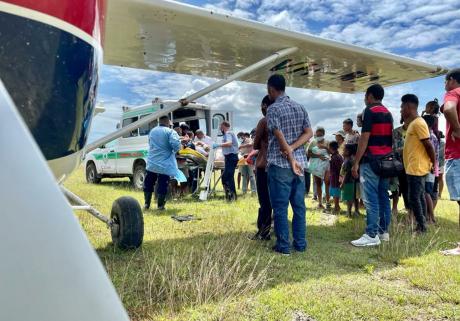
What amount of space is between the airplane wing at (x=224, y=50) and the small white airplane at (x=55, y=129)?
30 millimetres

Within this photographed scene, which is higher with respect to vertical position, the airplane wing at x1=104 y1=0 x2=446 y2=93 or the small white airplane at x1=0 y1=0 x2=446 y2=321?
the airplane wing at x1=104 y1=0 x2=446 y2=93

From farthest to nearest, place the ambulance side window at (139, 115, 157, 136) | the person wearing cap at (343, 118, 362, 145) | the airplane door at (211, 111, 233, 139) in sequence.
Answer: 1. the airplane door at (211, 111, 233, 139)
2. the ambulance side window at (139, 115, 157, 136)
3. the person wearing cap at (343, 118, 362, 145)

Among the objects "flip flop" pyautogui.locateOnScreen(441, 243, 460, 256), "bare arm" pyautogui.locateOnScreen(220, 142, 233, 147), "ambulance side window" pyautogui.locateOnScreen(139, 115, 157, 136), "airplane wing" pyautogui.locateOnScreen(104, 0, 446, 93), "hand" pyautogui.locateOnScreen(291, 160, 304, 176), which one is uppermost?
"airplane wing" pyautogui.locateOnScreen(104, 0, 446, 93)

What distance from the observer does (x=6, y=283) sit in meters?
0.51

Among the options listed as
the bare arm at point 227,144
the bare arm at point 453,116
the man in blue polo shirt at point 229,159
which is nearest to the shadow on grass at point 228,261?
the bare arm at point 453,116

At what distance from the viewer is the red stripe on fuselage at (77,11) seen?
56.9 inches

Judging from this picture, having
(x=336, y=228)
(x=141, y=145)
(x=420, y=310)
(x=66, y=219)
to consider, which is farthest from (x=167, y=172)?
(x=66, y=219)

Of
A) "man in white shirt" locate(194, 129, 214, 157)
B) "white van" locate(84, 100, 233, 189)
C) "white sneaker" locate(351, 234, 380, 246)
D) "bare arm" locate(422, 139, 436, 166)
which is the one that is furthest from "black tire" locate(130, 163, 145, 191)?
"bare arm" locate(422, 139, 436, 166)

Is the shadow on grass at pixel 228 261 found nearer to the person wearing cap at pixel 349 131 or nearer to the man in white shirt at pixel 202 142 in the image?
the person wearing cap at pixel 349 131

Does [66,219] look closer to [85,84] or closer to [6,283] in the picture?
[6,283]

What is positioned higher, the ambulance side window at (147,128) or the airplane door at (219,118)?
the airplane door at (219,118)

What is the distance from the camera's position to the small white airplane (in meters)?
0.53

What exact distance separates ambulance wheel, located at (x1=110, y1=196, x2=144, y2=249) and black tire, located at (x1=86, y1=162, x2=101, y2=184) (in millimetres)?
10038

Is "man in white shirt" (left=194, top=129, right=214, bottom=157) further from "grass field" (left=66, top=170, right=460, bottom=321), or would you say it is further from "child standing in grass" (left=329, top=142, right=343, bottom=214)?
"grass field" (left=66, top=170, right=460, bottom=321)
